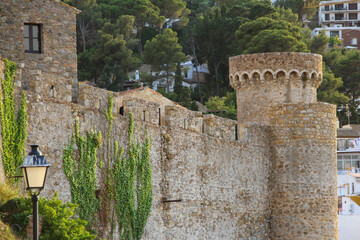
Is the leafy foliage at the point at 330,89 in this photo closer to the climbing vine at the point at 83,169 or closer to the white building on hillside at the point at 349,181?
the white building on hillside at the point at 349,181

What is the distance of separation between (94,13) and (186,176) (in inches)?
1545

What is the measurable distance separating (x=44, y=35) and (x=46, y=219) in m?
6.47

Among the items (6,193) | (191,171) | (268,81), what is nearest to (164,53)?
(268,81)

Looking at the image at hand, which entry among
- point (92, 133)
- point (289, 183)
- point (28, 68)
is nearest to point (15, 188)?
point (92, 133)

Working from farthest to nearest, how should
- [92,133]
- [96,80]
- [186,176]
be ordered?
1. [96,80]
2. [186,176]
3. [92,133]

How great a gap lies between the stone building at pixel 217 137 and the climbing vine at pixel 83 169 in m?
0.20

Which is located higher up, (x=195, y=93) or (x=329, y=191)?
(x=195, y=93)

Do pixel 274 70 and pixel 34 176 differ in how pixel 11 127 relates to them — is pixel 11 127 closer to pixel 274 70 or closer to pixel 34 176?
pixel 34 176

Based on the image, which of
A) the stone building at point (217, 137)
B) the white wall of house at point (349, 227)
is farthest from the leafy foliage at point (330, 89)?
the stone building at point (217, 137)

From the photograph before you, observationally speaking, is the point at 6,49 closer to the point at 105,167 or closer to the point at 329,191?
the point at 105,167

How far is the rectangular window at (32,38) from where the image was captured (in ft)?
63.0

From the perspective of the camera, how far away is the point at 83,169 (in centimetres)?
1759

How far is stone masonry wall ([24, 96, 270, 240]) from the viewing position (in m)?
17.0

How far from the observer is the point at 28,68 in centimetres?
1897
